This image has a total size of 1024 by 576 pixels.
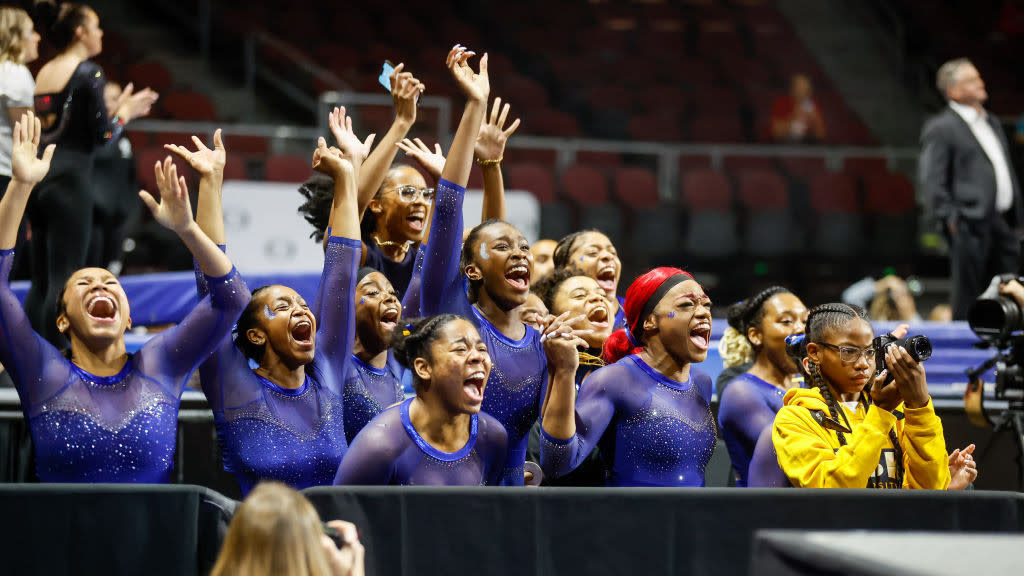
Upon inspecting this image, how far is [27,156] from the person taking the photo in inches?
118

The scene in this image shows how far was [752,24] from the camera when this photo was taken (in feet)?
38.3

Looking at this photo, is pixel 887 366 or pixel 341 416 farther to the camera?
pixel 341 416

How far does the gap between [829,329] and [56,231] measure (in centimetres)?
268

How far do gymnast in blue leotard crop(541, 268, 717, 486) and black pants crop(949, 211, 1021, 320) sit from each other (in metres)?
3.14

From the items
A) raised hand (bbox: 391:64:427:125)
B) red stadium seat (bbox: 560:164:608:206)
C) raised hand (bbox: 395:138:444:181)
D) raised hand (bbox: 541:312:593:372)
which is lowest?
raised hand (bbox: 541:312:593:372)

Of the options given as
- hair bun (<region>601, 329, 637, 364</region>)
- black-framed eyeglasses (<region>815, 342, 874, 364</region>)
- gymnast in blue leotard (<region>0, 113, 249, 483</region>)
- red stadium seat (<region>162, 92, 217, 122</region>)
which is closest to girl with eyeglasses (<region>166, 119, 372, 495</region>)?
gymnast in blue leotard (<region>0, 113, 249, 483</region>)

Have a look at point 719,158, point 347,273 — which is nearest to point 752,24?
point 719,158

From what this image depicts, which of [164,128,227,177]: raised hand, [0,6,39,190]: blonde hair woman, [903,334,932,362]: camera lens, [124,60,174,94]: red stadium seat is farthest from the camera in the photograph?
[124,60,174,94]: red stadium seat

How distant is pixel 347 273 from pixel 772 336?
1.41m

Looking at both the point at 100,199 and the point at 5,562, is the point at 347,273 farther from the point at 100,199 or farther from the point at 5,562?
the point at 100,199

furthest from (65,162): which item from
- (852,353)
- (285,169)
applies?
(285,169)

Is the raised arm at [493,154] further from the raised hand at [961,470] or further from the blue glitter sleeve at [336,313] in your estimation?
the raised hand at [961,470]

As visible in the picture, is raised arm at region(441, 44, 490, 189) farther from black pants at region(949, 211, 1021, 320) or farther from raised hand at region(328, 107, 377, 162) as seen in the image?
black pants at region(949, 211, 1021, 320)

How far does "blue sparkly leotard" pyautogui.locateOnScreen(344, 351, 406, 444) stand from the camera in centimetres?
335
